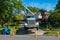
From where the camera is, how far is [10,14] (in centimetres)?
3656

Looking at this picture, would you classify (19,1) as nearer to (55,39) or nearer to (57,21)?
(57,21)

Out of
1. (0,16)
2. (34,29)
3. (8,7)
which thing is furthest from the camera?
(0,16)

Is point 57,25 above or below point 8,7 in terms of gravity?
below

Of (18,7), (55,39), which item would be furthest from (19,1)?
(55,39)

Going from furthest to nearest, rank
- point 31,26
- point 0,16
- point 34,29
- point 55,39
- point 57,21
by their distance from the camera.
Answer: point 57,21
point 0,16
point 34,29
point 31,26
point 55,39

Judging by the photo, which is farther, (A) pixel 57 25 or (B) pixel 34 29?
(A) pixel 57 25

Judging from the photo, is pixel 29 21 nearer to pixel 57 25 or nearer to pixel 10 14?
pixel 10 14

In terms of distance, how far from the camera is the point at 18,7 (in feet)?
123

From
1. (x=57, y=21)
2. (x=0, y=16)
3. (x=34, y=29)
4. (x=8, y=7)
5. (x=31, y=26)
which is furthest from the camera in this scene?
(x=57, y=21)

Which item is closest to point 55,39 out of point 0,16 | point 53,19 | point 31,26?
point 31,26

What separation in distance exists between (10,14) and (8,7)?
2056mm

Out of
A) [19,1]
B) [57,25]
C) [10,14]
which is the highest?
[19,1]

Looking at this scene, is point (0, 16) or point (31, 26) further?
point (0, 16)

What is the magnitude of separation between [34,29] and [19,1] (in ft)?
27.7
